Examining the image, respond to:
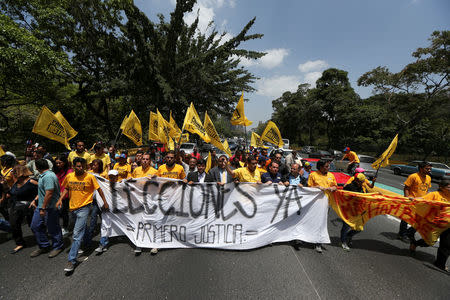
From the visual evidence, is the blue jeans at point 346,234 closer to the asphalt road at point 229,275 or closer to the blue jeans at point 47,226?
the asphalt road at point 229,275

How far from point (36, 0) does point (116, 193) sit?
16.0 meters

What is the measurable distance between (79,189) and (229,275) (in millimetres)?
2858

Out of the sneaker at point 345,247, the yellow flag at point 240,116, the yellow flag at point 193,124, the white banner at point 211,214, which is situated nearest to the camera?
the white banner at point 211,214

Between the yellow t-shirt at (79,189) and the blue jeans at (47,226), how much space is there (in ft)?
1.37

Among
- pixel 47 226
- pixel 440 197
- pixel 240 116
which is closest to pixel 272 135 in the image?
pixel 240 116

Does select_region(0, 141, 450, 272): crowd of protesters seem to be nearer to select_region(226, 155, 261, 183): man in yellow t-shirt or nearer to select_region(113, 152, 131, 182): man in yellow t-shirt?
select_region(226, 155, 261, 183): man in yellow t-shirt

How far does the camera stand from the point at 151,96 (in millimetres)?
17984

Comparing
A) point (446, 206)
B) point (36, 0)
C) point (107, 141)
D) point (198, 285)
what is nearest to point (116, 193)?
point (198, 285)

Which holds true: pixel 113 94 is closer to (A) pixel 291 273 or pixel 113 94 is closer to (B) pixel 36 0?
(B) pixel 36 0

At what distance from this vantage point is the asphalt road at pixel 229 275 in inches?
101

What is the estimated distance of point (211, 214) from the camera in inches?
146

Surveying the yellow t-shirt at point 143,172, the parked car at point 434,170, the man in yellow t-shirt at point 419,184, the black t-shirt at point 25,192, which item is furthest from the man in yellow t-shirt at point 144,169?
the parked car at point 434,170

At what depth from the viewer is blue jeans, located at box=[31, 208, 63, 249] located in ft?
10.6

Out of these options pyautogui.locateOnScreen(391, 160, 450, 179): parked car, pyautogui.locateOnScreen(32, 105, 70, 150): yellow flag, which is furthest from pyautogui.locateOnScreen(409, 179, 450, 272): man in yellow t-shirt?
pyautogui.locateOnScreen(391, 160, 450, 179): parked car
